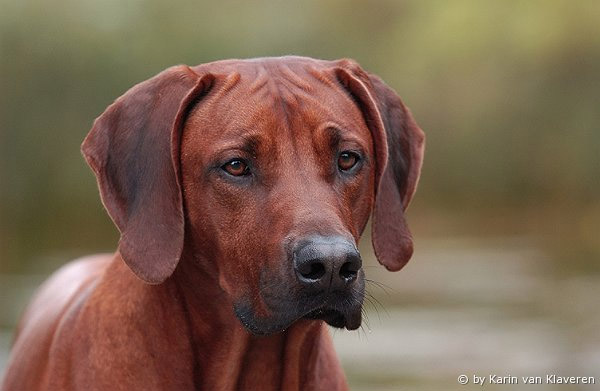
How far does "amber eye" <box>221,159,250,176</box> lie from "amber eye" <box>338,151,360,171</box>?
1.11 feet

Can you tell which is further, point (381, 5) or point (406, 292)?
point (381, 5)

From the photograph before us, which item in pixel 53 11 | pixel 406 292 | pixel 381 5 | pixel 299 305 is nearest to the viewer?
pixel 299 305

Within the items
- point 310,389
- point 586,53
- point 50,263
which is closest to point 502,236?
point 50,263

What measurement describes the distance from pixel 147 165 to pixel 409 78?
22.0 meters

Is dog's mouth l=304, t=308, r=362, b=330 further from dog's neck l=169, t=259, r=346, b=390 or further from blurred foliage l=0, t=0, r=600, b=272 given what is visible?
blurred foliage l=0, t=0, r=600, b=272

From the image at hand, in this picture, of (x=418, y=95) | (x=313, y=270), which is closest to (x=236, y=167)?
(x=313, y=270)

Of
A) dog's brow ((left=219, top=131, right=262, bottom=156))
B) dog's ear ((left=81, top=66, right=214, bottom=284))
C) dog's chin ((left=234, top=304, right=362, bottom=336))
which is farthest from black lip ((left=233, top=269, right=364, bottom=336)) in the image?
dog's brow ((left=219, top=131, right=262, bottom=156))

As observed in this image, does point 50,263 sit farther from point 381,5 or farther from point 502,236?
point 381,5

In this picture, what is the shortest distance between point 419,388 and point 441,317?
2.88 meters

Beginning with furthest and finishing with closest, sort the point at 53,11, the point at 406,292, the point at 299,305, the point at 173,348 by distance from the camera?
the point at 53,11 < the point at 406,292 < the point at 173,348 < the point at 299,305

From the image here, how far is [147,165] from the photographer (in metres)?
4.68

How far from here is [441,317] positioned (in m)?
11.8

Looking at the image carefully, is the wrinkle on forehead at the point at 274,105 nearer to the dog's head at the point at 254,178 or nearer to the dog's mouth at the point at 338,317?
the dog's head at the point at 254,178

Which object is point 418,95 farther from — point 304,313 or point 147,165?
point 304,313
